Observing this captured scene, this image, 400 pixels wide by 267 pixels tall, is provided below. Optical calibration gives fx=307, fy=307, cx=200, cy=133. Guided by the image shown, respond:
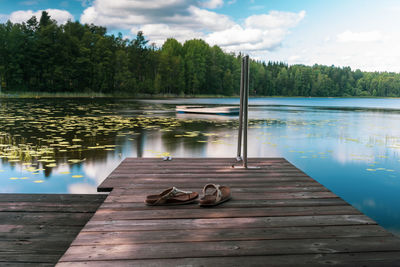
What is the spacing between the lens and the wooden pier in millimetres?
1854

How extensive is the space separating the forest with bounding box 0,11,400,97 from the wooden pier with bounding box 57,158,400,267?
5803 cm

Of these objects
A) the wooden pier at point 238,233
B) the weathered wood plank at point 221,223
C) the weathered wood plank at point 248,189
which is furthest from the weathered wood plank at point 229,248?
the weathered wood plank at point 248,189

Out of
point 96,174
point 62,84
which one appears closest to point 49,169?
point 96,174

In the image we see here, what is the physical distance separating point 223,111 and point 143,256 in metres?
21.5

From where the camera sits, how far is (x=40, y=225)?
2820 mm

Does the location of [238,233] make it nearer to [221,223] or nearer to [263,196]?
[221,223]

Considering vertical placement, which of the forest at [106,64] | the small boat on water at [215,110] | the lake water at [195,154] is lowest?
the lake water at [195,154]

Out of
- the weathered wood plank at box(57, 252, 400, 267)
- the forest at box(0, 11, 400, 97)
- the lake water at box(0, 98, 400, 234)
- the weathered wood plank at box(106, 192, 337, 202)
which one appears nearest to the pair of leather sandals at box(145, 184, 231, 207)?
the weathered wood plank at box(106, 192, 337, 202)

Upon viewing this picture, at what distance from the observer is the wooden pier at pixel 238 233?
6.08ft

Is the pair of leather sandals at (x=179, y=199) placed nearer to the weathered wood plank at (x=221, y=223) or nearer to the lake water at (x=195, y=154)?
the weathered wood plank at (x=221, y=223)

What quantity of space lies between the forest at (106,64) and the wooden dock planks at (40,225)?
A: 56.7 metres

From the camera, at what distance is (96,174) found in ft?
19.9

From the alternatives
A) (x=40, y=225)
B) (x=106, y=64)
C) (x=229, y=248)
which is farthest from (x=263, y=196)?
(x=106, y=64)

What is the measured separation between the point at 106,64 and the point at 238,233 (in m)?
64.6
